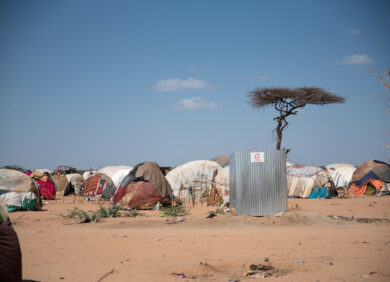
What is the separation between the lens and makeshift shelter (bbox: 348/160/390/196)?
24059 millimetres

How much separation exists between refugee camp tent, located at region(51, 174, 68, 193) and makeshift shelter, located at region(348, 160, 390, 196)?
20019mm

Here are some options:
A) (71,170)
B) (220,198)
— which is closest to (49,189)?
(220,198)

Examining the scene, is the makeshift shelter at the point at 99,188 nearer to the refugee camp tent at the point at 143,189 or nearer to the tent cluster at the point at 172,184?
the tent cluster at the point at 172,184

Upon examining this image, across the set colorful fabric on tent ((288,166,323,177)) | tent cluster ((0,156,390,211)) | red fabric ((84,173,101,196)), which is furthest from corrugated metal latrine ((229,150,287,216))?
red fabric ((84,173,101,196))

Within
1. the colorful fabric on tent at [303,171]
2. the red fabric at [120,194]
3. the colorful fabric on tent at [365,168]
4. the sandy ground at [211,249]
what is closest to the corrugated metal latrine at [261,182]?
the sandy ground at [211,249]

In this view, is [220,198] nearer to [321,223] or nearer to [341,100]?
[321,223]

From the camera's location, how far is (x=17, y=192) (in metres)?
16.6

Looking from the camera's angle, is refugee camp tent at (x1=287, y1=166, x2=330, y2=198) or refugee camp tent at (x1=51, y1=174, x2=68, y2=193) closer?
refugee camp tent at (x1=287, y1=166, x2=330, y2=198)

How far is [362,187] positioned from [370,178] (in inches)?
31.2

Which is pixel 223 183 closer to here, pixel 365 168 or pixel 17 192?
pixel 17 192

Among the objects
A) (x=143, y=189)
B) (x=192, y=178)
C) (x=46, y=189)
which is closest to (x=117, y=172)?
(x=46, y=189)

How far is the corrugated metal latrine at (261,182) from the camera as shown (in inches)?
515

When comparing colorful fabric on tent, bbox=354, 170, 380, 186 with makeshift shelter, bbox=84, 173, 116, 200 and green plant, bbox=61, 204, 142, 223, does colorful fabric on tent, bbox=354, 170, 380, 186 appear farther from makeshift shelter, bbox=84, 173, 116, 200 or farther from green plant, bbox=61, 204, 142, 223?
green plant, bbox=61, 204, 142, 223

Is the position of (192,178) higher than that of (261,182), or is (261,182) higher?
(261,182)
